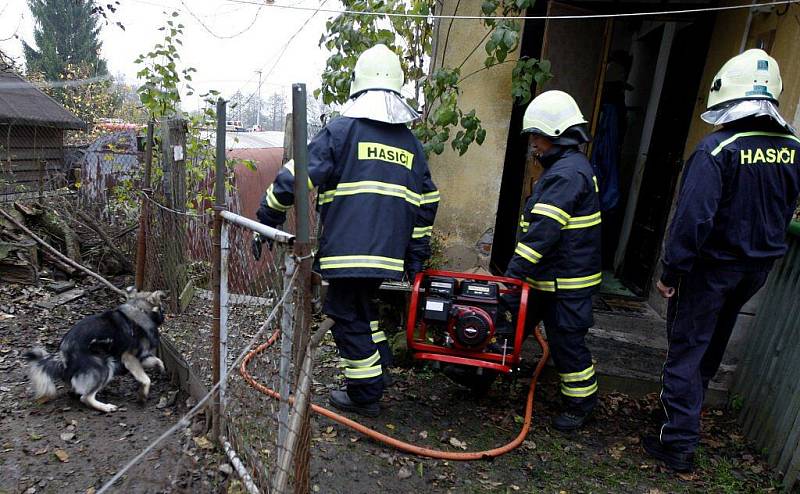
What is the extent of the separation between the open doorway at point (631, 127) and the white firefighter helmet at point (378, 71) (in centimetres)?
194

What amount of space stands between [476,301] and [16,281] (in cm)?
491

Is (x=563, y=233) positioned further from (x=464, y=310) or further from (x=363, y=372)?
(x=363, y=372)

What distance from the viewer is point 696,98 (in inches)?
173

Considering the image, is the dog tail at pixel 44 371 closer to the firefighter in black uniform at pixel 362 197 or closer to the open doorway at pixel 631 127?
the firefighter in black uniform at pixel 362 197

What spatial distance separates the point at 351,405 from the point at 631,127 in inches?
200

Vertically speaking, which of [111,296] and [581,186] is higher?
[581,186]

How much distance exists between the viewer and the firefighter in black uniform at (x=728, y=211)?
2.52 meters

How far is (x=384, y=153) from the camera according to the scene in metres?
2.84

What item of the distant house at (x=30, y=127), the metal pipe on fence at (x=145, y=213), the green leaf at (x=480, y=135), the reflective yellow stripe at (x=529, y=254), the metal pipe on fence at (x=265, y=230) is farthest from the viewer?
the distant house at (x=30, y=127)

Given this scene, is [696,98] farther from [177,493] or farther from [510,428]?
[177,493]

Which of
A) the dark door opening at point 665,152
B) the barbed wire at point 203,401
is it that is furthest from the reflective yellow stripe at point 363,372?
the dark door opening at point 665,152

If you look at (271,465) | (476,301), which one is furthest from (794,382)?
(271,465)

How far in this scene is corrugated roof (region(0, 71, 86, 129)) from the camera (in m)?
8.45

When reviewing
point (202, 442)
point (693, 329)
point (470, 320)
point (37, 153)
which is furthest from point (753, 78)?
point (37, 153)
